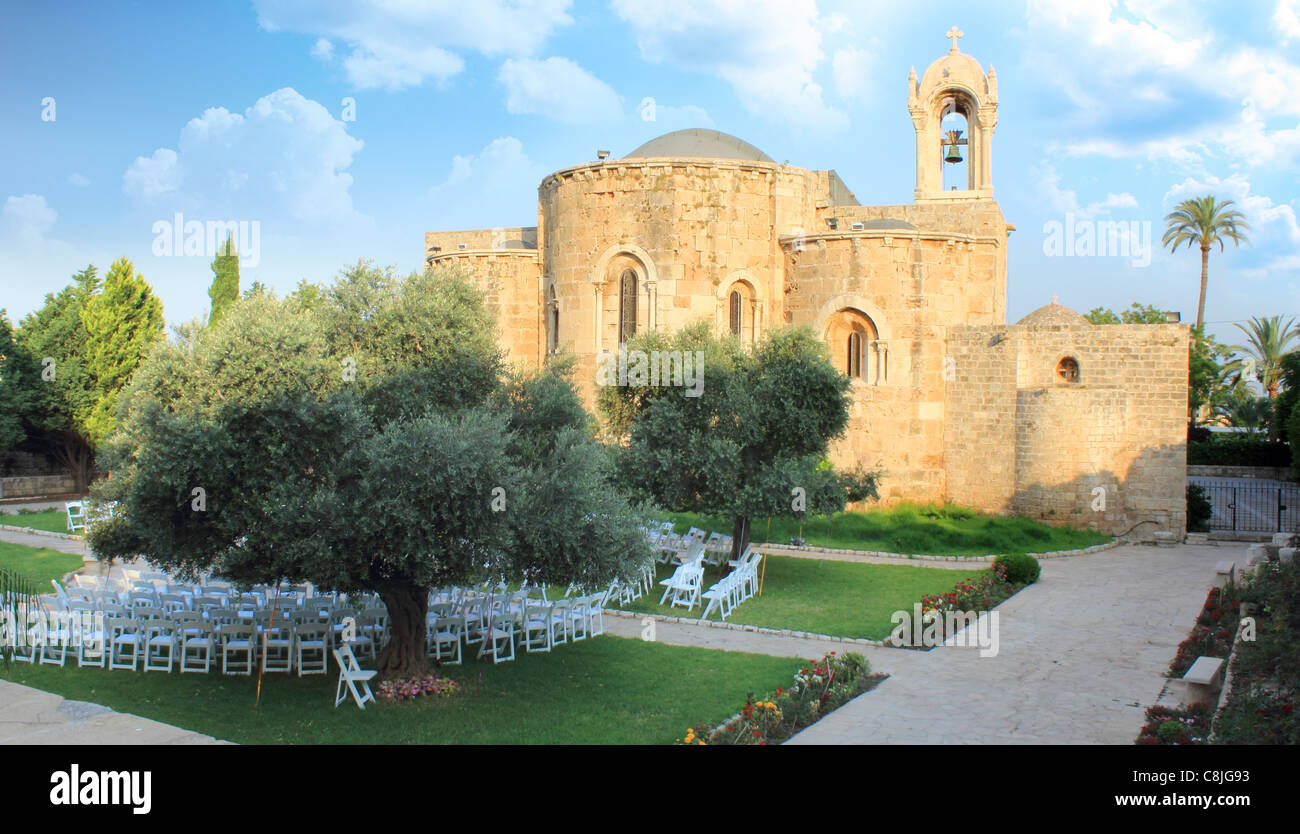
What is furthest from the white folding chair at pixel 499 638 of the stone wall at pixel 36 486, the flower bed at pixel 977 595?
the stone wall at pixel 36 486

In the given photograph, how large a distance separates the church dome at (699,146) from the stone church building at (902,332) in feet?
22.7

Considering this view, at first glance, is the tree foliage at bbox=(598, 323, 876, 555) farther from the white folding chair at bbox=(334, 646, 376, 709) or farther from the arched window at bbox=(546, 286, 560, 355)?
the arched window at bbox=(546, 286, 560, 355)

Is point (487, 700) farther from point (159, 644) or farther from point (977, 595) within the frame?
point (977, 595)

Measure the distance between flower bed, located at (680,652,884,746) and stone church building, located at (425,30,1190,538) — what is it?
13496 millimetres

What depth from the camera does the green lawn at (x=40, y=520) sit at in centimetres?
2344

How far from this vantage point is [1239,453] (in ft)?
134

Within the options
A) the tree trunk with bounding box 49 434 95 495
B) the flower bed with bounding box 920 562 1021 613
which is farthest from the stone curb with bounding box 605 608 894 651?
the tree trunk with bounding box 49 434 95 495

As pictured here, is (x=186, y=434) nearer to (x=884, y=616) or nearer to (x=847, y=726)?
(x=847, y=726)

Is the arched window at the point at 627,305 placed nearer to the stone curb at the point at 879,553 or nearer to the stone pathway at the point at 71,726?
the stone curb at the point at 879,553

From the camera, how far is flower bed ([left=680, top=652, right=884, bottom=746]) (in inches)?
351

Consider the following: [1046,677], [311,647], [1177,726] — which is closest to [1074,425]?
[1046,677]

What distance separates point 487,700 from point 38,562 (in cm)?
1368

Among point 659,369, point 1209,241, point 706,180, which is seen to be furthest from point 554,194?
point 1209,241

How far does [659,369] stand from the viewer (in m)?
17.6
